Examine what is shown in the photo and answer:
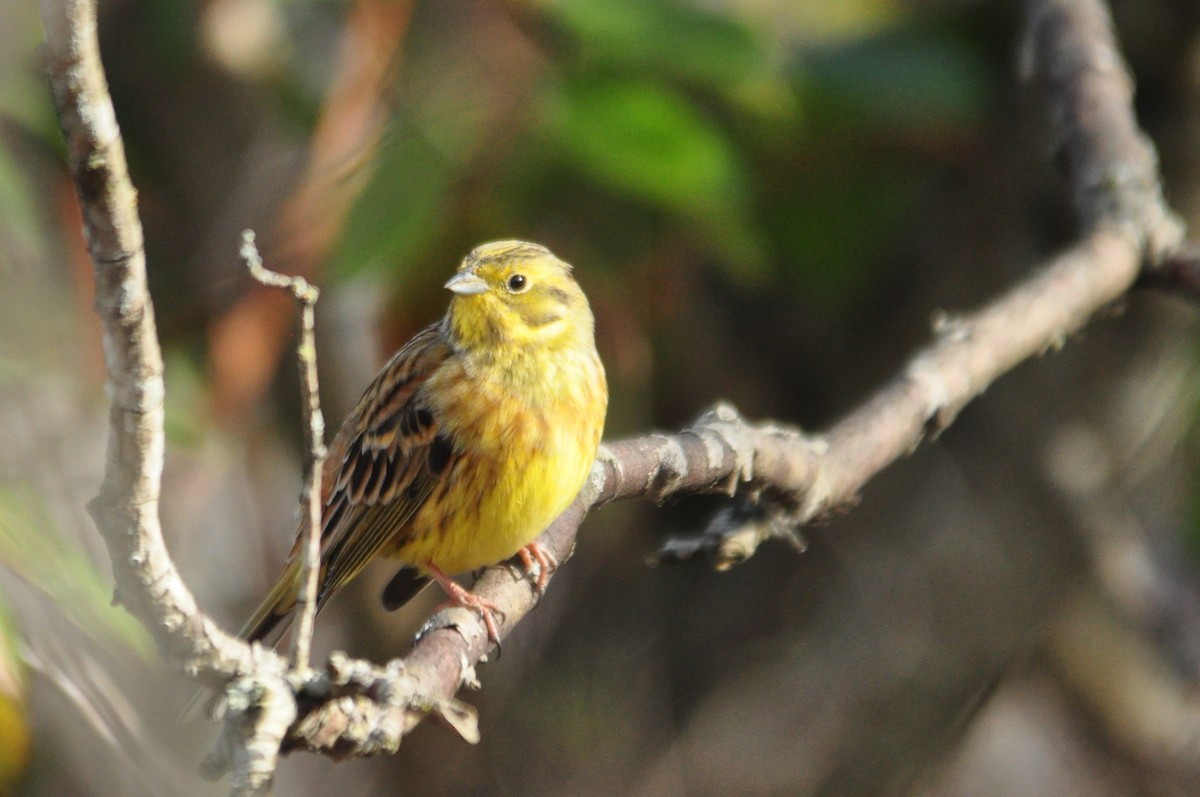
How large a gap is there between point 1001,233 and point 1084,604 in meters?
1.14

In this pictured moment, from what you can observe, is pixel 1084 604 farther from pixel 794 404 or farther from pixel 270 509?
pixel 270 509

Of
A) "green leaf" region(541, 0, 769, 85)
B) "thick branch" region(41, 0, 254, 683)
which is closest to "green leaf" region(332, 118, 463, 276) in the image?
"green leaf" region(541, 0, 769, 85)

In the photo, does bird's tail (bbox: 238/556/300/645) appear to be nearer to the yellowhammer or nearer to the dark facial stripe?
the yellowhammer

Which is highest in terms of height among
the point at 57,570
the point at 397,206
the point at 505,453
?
the point at 397,206

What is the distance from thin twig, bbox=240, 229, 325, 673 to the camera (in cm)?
123

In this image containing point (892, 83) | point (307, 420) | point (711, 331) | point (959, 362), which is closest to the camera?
point (307, 420)

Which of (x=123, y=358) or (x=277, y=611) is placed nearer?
(x=123, y=358)

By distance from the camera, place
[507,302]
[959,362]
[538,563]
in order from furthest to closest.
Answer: [507,302], [959,362], [538,563]

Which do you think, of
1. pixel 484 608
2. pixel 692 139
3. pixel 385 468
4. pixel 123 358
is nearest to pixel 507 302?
pixel 385 468

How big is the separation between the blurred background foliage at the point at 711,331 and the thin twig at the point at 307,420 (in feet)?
5.50

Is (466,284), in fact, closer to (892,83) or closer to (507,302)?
(507,302)

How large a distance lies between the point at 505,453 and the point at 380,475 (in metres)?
0.36

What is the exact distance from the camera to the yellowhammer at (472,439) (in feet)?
8.69

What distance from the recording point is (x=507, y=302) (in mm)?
2957
